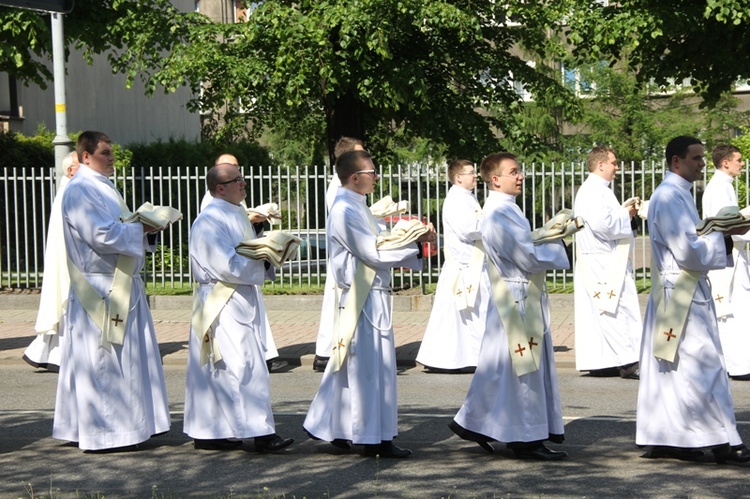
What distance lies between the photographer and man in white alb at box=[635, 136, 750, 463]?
7574 mm

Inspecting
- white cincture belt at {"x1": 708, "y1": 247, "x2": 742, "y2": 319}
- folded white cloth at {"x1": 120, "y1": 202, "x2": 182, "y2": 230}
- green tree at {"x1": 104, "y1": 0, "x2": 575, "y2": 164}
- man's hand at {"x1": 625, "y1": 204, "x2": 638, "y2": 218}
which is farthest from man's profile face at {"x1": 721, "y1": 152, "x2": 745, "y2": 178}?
green tree at {"x1": 104, "y1": 0, "x2": 575, "y2": 164}

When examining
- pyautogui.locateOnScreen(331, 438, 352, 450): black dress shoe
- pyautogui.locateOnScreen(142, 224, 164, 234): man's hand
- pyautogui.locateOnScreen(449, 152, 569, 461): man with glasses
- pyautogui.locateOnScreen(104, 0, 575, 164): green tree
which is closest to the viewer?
pyautogui.locateOnScreen(449, 152, 569, 461): man with glasses

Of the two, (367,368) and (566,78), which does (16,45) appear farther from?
(566,78)

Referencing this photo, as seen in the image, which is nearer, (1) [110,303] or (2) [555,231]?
(2) [555,231]

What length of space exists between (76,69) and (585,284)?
23.5m

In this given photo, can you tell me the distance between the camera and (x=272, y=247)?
26.4ft

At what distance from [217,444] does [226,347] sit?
0.63 metres

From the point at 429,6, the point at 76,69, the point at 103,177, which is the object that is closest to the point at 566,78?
the point at 76,69

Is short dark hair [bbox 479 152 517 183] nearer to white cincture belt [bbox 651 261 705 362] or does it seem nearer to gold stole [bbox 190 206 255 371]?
white cincture belt [bbox 651 261 705 362]

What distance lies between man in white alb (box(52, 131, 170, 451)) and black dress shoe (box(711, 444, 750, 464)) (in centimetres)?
350

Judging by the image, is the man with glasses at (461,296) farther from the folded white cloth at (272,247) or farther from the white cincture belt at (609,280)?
the folded white cloth at (272,247)

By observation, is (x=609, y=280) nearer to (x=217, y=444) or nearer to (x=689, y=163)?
(x=689, y=163)

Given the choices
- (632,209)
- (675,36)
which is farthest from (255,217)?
(675,36)

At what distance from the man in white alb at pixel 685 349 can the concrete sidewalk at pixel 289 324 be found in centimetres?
446
